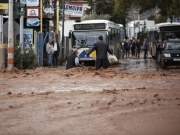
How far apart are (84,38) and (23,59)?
853 centimetres

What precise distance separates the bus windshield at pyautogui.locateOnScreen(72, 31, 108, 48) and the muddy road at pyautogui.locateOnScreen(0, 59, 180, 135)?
14.3 m

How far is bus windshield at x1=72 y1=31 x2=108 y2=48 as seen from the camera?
35906 mm

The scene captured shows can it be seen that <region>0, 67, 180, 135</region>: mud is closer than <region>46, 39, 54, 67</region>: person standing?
Yes

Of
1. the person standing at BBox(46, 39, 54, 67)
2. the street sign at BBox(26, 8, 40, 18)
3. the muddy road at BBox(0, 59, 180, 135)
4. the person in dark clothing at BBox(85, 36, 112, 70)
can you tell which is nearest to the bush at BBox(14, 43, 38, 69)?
the street sign at BBox(26, 8, 40, 18)

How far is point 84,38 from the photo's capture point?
3622cm

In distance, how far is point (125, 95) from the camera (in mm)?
15625

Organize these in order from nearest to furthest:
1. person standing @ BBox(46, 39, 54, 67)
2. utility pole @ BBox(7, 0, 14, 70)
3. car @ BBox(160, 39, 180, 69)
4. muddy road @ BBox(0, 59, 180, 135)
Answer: muddy road @ BBox(0, 59, 180, 135) → utility pole @ BBox(7, 0, 14, 70) → car @ BBox(160, 39, 180, 69) → person standing @ BBox(46, 39, 54, 67)

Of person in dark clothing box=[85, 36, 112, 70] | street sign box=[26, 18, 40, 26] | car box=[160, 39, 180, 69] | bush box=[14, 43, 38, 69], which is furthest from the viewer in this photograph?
street sign box=[26, 18, 40, 26]

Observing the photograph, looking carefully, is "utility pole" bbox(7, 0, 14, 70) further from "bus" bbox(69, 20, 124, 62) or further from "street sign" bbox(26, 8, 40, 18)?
"bus" bbox(69, 20, 124, 62)

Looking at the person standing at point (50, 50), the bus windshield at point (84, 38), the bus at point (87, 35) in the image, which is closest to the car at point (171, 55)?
the bus at point (87, 35)

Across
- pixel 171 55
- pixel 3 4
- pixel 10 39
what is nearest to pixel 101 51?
pixel 10 39

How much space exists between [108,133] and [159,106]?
3.41 meters

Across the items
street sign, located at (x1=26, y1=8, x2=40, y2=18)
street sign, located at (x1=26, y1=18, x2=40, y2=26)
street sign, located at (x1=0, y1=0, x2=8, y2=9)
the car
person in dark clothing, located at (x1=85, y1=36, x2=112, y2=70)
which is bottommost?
the car

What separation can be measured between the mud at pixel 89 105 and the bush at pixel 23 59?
20.2 ft
